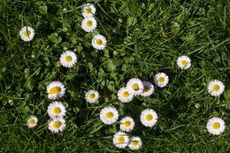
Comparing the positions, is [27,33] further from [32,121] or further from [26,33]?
[32,121]

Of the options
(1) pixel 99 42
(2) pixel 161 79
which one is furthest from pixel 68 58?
(2) pixel 161 79

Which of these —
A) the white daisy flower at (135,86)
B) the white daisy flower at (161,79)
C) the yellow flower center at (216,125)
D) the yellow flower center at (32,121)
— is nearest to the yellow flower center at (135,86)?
the white daisy flower at (135,86)

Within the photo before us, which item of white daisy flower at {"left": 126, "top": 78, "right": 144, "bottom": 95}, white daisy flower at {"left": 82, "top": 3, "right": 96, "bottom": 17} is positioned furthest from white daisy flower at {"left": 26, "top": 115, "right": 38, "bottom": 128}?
white daisy flower at {"left": 82, "top": 3, "right": 96, "bottom": 17}

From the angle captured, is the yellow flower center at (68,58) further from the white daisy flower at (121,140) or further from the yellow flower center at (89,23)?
the white daisy flower at (121,140)

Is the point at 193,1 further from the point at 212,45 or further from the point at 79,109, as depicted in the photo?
the point at 79,109

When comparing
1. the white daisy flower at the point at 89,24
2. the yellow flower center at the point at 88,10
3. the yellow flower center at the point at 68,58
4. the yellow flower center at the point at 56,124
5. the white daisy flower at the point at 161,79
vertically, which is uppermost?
the yellow flower center at the point at 88,10

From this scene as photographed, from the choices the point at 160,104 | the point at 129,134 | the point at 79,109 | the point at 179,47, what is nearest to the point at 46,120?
the point at 79,109
